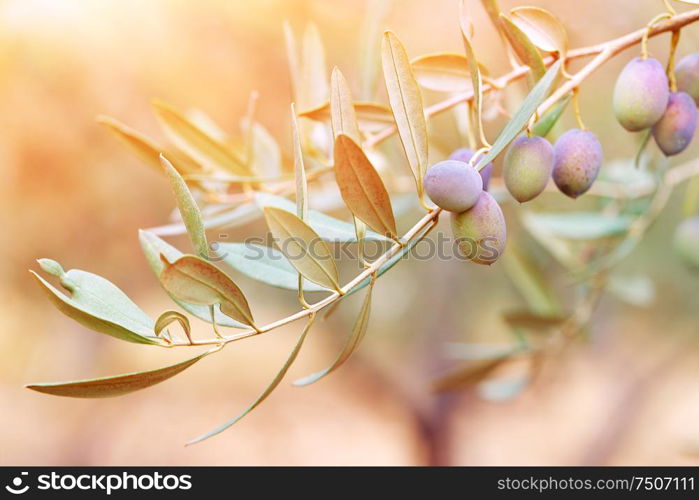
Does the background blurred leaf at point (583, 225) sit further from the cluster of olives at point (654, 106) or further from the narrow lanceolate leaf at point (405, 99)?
the narrow lanceolate leaf at point (405, 99)

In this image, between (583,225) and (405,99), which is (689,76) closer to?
(405,99)

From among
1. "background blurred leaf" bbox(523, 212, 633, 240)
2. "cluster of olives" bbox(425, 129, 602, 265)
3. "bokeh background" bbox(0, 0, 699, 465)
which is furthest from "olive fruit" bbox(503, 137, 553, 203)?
"bokeh background" bbox(0, 0, 699, 465)

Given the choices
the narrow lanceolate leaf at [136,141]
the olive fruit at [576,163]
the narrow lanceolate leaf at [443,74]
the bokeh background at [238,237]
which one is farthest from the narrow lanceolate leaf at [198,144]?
the bokeh background at [238,237]

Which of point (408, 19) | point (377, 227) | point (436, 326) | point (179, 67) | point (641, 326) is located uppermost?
point (179, 67)

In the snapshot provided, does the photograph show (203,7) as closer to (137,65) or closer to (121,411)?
(137,65)

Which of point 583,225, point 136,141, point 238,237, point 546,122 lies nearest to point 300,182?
point 546,122

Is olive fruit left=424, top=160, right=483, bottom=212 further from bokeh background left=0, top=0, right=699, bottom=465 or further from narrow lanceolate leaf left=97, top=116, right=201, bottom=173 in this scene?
bokeh background left=0, top=0, right=699, bottom=465


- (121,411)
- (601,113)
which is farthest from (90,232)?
(601,113)
